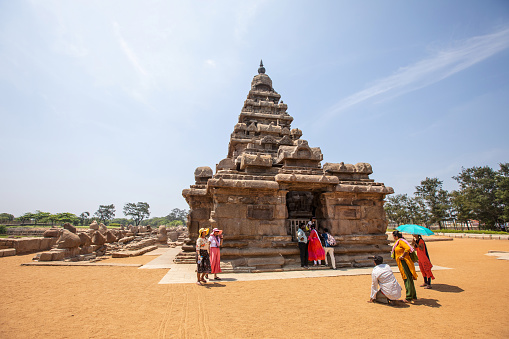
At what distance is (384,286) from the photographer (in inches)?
185

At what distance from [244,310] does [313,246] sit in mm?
4188

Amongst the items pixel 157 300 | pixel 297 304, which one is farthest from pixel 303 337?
pixel 157 300

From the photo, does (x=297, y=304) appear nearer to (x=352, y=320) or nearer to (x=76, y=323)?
(x=352, y=320)

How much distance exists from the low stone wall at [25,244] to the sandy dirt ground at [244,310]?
27.4ft

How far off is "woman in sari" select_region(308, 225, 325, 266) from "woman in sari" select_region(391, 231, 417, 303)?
2818 mm

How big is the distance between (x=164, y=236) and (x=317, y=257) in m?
15.0

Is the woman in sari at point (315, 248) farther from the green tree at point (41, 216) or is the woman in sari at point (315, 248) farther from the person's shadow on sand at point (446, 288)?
the green tree at point (41, 216)

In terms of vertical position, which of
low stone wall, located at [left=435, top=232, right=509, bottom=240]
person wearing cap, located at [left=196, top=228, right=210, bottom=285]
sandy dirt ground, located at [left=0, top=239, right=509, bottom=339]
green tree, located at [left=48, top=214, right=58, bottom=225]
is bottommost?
low stone wall, located at [left=435, top=232, right=509, bottom=240]

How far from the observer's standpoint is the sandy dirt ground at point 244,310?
3568mm

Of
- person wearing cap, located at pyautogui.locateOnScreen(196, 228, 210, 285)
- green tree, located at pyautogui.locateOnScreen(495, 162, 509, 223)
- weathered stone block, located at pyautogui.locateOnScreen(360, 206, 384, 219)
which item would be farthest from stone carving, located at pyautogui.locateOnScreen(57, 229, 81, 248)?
green tree, located at pyautogui.locateOnScreen(495, 162, 509, 223)

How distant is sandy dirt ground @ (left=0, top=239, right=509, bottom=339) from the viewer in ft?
11.7

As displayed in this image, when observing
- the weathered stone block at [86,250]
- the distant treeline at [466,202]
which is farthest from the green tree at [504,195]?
the weathered stone block at [86,250]

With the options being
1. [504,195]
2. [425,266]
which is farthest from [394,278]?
[504,195]

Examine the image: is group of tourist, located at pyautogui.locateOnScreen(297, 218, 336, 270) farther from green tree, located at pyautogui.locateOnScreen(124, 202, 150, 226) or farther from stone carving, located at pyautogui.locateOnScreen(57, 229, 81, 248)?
green tree, located at pyautogui.locateOnScreen(124, 202, 150, 226)
